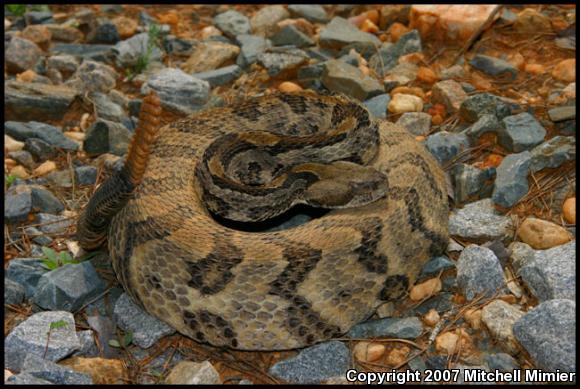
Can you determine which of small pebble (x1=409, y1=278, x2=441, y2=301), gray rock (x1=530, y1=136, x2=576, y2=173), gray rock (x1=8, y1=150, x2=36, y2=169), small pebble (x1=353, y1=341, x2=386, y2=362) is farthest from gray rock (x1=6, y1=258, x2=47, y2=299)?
gray rock (x1=530, y1=136, x2=576, y2=173)

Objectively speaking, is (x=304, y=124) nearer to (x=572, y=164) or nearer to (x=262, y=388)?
(x=572, y=164)

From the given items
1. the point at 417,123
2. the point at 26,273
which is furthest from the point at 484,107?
the point at 26,273

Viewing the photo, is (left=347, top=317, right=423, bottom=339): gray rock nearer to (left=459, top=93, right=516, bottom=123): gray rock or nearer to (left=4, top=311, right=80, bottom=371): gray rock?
(left=4, top=311, right=80, bottom=371): gray rock

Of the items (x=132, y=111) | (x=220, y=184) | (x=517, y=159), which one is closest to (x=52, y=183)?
(x=132, y=111)

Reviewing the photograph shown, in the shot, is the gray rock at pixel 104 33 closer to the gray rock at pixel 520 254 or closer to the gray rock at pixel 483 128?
the gray rock at pixel 483 128

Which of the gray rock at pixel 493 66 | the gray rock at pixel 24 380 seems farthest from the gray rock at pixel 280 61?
the gray rock at pixel 24 380
